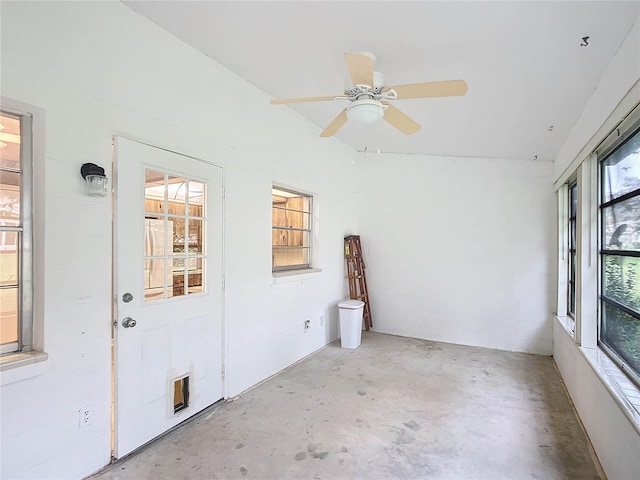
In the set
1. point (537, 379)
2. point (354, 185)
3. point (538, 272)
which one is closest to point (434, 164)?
point (354, 185)

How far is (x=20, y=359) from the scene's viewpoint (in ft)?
5.77

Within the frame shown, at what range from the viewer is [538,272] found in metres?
4.65

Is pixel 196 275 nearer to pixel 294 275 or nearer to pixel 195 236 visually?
pixel 195 236

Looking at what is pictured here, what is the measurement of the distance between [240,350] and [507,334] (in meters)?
3.69

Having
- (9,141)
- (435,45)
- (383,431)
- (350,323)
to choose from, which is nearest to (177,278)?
(9,141)

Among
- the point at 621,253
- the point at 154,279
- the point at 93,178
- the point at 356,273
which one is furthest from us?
the point at 356,273

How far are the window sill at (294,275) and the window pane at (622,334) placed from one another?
9.41 ft

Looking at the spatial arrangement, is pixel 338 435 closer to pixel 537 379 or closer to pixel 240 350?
pixel 240 350

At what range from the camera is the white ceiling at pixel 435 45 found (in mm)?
1928

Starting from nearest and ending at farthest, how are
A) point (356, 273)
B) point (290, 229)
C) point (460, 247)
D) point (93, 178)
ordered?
point (93, 178)
point (290, 229)
point (460, 247)
point (356, 273)

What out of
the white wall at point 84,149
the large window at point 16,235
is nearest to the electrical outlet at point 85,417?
the white wall at point 84,149

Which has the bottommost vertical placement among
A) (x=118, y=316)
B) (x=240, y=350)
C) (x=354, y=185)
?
(x=240, y=350)

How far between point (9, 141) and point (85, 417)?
1.59 m

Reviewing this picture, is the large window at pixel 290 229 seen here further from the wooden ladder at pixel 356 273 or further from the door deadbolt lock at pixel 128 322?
the door deadbolt lock at pixel 128 322
